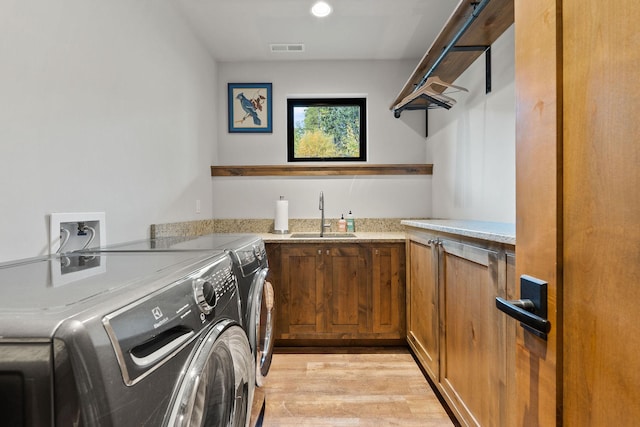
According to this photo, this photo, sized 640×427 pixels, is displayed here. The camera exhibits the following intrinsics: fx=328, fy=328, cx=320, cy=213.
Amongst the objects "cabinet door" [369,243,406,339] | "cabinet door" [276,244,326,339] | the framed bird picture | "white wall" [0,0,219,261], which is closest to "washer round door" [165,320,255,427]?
"white wall" [0,0,219,261]

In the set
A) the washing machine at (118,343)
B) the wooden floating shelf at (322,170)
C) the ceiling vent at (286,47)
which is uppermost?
the ceiling vent at (286,47)

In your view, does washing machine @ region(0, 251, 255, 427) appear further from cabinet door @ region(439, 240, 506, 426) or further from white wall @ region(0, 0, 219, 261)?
cabinet door @ region(439, 240, 506, 426)

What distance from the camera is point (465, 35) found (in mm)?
1795

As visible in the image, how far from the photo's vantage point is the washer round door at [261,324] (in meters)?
1.18

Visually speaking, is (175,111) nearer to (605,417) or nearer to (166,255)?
(166,255)

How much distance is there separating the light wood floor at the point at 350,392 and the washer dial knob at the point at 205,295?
4.12ft

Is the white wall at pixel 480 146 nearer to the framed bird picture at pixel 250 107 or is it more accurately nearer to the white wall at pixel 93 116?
the framed bird picture at pixel 250 107

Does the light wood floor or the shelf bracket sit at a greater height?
the shelf bracket

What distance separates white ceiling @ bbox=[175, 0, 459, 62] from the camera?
2.29m

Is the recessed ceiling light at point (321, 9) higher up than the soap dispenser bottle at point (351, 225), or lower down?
higher up

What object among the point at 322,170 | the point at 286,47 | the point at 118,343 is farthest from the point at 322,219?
the point at 118,343

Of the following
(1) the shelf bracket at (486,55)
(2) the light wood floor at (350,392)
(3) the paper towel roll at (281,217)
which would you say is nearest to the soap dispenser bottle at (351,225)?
(3) the paper towel roll at (281,217)

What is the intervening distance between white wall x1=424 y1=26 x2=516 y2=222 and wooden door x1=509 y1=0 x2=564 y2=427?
127cm

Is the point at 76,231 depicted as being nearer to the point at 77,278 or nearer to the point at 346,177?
the point at 77,278
